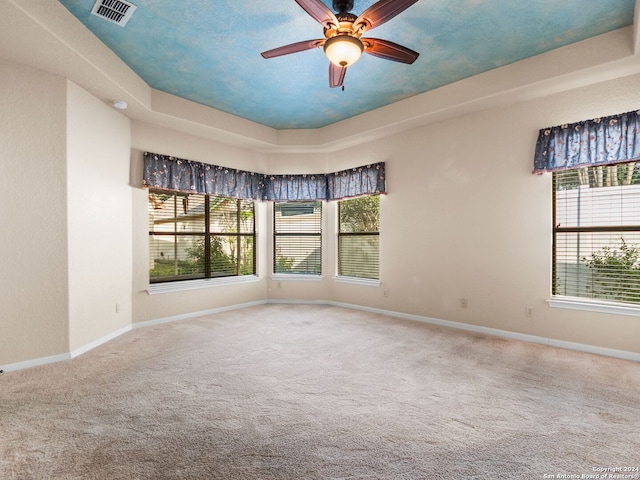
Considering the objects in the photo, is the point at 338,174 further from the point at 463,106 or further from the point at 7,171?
the point at 7,171

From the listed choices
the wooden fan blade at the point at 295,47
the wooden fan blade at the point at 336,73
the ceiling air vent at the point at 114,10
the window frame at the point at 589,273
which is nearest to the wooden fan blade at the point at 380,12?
the wooden fan blade at the point at 295,47

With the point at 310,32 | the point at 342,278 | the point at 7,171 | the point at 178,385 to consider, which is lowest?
the point at 178,385

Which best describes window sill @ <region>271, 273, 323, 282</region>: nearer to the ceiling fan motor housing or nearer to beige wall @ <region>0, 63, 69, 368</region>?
beige wall @ <region>0, 63, 69, 368</region>

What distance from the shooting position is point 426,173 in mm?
4719

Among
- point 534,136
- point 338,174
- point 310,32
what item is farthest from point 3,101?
point 534,136

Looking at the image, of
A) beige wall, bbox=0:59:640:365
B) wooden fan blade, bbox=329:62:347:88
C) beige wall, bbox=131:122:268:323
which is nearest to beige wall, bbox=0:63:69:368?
beige wall, bbox=0:59:640:365

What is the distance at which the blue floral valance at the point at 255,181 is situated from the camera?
4664 mm

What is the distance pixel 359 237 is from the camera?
571 centimetres

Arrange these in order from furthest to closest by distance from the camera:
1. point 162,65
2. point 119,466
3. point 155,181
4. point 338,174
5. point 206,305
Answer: point 338,174
point 206,305
point 155,181
point 162,65
point 119,466

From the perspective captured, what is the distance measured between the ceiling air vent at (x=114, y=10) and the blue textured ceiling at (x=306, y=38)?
0.18 ft

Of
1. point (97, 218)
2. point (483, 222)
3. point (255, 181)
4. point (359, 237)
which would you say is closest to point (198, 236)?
point (255, 181)

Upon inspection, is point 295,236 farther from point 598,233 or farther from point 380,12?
point 598,233

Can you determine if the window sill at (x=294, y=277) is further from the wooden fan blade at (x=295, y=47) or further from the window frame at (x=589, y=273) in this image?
the wooden fan blade at (x=295, y=47)

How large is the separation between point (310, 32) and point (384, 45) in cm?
82
